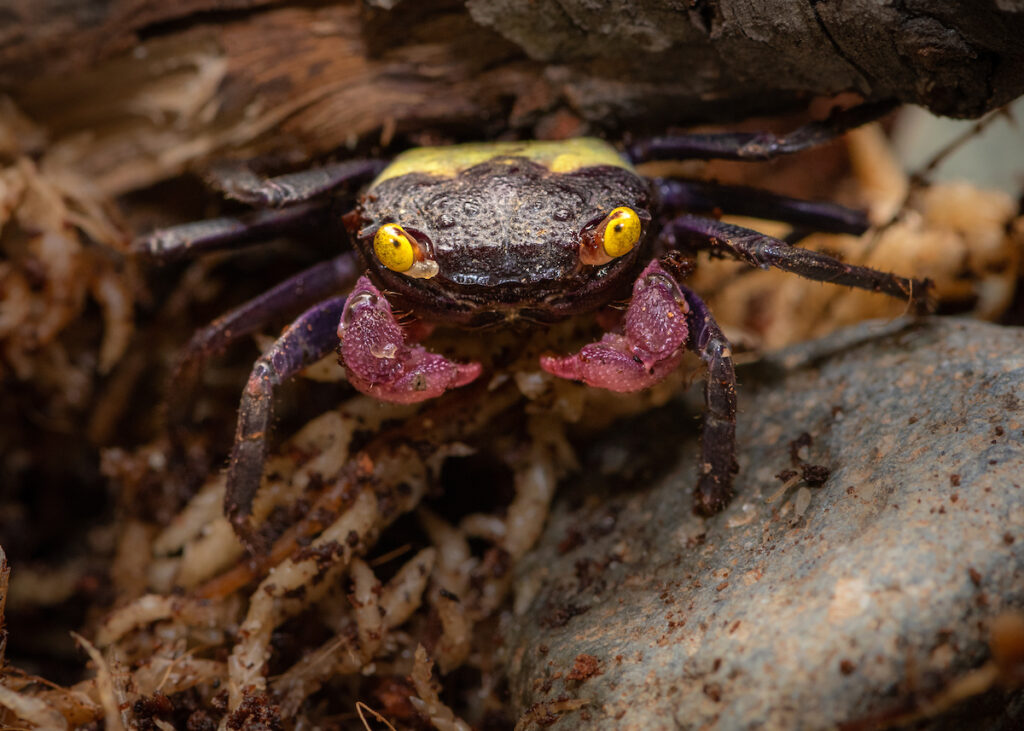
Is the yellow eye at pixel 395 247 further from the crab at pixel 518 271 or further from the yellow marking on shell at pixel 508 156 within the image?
the yellow marking on shell at pixel 508 156

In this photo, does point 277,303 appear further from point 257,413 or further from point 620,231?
point 620,231

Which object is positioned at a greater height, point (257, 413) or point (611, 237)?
point (611, 237)

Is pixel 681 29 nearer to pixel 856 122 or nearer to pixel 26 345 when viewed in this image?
pixel 856 122

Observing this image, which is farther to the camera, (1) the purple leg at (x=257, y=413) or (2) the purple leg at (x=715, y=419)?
(1) the purple leg at (x=257, y=413)

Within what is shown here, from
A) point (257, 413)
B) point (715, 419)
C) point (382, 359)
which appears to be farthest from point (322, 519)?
point (715, 419)

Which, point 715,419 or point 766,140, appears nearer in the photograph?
point 715,419

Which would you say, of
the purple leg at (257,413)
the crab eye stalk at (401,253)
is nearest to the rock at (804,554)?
the purple leg at (257,413)

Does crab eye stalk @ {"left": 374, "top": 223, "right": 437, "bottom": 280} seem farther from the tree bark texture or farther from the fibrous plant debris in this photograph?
the tree bark texture

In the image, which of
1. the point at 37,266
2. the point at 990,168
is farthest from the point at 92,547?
the point at 990,168

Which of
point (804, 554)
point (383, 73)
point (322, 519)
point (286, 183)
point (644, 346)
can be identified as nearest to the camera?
→ point (804, 554)
